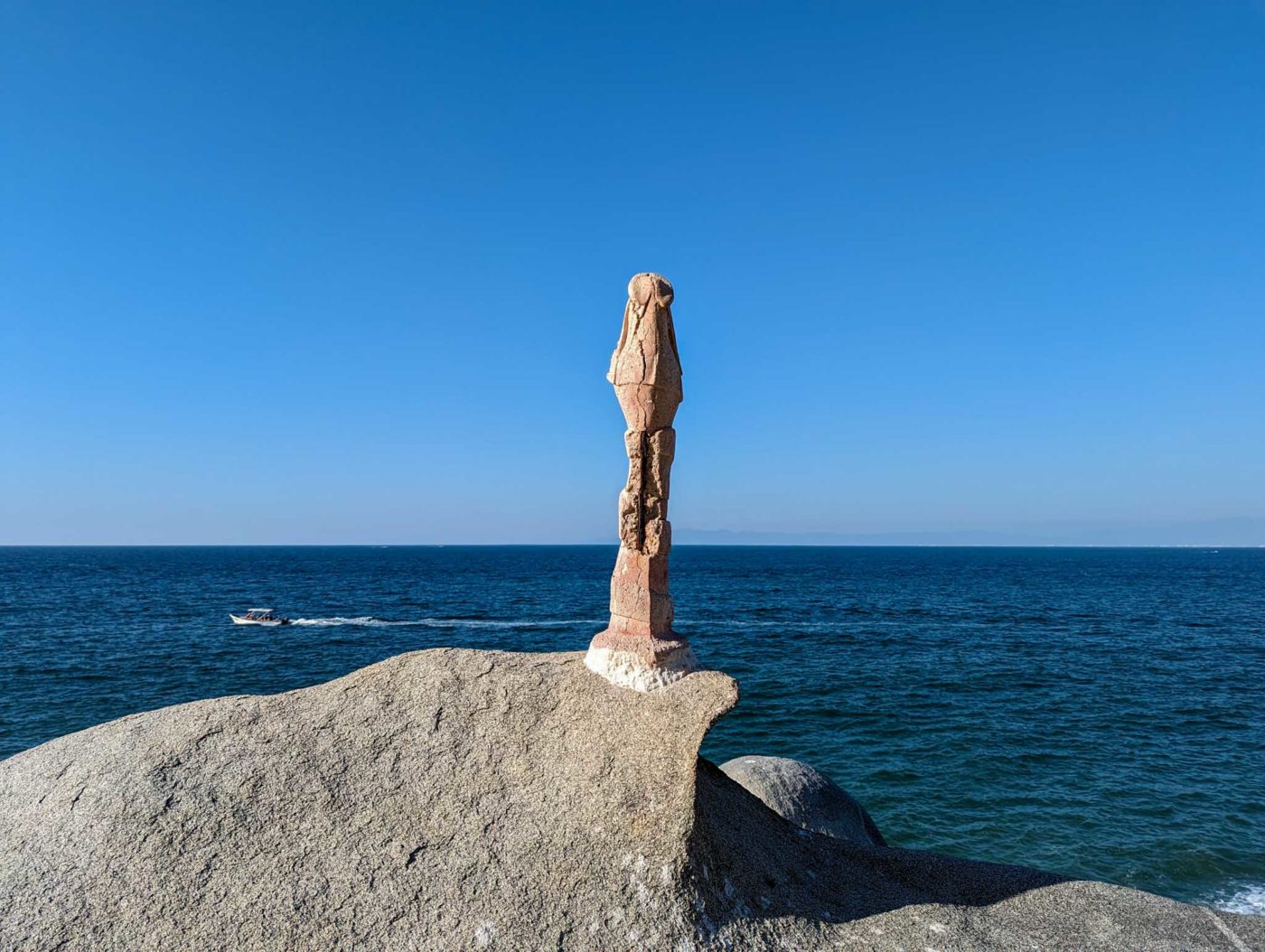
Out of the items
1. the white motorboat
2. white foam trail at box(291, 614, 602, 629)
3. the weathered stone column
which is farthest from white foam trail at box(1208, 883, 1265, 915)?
the white motorboat

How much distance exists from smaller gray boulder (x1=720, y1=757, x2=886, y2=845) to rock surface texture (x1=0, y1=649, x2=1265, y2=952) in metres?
2.14

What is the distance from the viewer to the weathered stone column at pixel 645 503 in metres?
11.5

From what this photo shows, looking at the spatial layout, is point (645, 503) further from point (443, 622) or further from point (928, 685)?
point (443, 622)

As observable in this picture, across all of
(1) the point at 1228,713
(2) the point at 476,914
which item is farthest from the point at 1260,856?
(2) the point at 476,914

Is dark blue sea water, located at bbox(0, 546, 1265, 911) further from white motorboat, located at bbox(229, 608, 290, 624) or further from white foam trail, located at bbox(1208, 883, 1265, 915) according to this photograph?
white motorboat, located at bbox(229, 608, 290, 624)

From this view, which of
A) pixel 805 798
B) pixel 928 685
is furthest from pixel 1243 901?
pixel 928 685

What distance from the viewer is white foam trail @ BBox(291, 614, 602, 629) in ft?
165

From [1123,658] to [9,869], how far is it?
4469 centimetres

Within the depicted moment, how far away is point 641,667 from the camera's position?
11.4m

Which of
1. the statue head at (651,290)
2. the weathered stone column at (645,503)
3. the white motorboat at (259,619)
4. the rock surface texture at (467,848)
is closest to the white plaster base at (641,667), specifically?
the weathered stone column at (645,503)

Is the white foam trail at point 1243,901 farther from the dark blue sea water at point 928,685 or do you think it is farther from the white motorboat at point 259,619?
the white motorboat at point 259,619

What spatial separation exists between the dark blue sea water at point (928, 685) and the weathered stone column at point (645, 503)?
11216 millimetres

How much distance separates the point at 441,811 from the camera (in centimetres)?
1000

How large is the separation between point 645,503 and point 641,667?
2.42 metres
